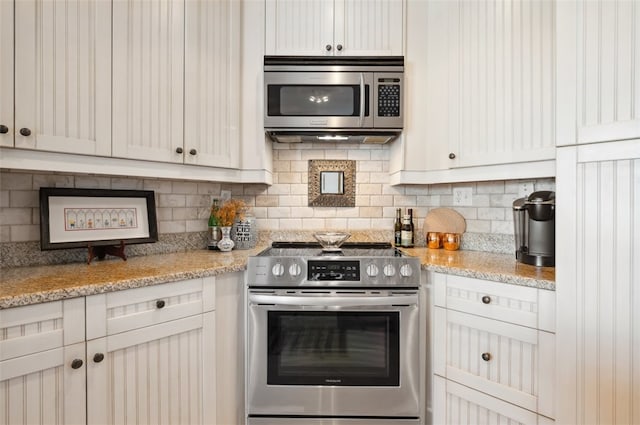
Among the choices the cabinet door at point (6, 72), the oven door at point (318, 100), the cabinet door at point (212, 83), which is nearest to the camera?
the cabinet door at point (6, 72)

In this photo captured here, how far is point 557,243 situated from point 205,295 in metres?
1.45

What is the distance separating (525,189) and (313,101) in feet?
4.34

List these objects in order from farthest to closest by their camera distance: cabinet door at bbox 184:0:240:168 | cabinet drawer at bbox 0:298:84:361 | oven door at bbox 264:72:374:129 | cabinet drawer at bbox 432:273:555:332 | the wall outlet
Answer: the wall outlet < oven door at bbox 264:72:374:129 < cabinet door at bbox 184:0:240:168 < cabinet drawer at bbox 432:273:555:332 < cabinet drawer at bbox 0:298:84:361

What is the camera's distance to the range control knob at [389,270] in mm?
1605

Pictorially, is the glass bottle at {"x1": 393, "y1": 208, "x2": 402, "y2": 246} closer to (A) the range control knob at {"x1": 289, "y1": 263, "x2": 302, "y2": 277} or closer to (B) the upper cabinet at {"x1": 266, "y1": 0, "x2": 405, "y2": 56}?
(A) the range control knob at {"x1": 289, "y1": 263, "x2": 302, "y2": 277}

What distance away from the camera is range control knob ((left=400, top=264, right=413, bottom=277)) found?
63.1 inches

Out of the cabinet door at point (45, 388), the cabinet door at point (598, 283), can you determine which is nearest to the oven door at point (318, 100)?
the cabinet door at point (598, 283)

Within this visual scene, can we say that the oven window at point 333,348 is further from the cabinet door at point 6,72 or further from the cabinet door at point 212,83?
the cabinet door at point 6,72

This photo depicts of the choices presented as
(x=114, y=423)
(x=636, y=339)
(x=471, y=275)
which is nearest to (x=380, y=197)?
(x=471, y=275)

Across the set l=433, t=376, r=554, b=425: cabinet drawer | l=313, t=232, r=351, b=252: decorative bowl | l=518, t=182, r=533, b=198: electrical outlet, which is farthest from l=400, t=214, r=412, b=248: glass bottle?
l=433, t=376, r=554, b=425: cabinet drawer

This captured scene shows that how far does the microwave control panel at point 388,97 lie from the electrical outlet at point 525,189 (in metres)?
0.83

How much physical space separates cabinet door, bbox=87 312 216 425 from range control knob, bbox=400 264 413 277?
0.91m

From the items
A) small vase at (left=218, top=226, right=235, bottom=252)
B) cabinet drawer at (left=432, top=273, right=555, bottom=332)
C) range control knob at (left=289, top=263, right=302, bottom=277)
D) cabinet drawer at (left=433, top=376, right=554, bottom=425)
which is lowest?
cabinet drawer at (left=433, top=376, right=554, bottom=425)

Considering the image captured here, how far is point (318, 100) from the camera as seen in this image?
6.28 feet
